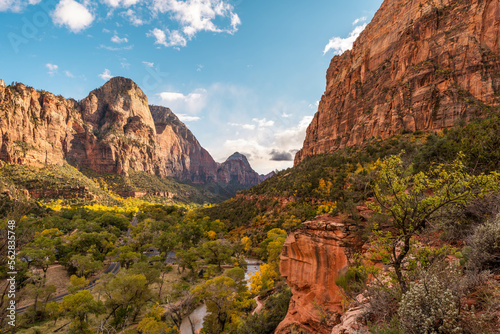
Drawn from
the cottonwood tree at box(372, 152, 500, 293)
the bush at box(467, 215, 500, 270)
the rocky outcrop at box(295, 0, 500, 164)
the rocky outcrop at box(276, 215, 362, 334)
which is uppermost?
the rocky outcrop at box(295, 0, 500, 164)

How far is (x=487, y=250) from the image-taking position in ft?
19.7

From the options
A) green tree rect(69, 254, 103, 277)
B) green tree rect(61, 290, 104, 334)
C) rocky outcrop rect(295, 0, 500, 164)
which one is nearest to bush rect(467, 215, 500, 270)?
green tree rect(61, 290, 104, 334)

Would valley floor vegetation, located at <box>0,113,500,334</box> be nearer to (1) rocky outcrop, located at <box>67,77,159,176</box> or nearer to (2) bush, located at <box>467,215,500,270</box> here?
(2) bush, located at <box>467,215,500,270</box>

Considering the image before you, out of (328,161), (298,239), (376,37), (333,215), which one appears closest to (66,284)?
(298,239)

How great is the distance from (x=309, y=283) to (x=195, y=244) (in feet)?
140

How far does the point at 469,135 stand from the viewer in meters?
15.1

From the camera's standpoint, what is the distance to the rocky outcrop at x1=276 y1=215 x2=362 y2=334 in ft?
35.0

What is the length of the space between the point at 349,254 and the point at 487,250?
558 centimetres

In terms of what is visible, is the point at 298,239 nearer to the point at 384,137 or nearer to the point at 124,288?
the point at 124,288

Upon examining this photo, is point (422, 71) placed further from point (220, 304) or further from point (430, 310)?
point (430, 310)

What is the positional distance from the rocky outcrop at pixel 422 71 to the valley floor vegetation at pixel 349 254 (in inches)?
393

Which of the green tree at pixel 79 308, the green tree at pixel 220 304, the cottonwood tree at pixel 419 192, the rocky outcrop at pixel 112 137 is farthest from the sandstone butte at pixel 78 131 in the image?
the cottonwood tree at pixel 419 192

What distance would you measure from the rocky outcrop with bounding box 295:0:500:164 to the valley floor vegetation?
9980 millimetres

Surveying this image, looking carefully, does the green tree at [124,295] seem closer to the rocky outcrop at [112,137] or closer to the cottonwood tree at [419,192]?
the cottonwood tree at [419,192]
